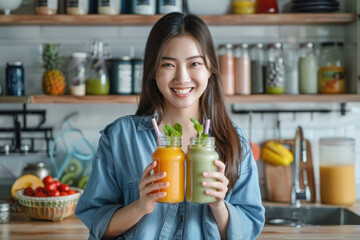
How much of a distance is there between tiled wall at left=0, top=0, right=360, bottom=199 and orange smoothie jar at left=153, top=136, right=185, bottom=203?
5.54 feet

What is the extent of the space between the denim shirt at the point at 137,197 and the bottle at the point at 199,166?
189 millimetres

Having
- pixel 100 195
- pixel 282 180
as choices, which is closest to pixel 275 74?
Answer: pixel 282 180

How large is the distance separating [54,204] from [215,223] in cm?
114

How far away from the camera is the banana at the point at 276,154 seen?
9.65 ft

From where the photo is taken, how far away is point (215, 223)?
156 cm

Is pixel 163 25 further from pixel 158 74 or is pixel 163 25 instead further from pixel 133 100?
pixel 133 100

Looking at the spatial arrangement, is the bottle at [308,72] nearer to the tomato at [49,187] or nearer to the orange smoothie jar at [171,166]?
the tomato at [49,187]

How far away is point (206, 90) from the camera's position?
1.73m

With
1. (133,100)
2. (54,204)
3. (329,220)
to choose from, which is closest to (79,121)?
(133,100)

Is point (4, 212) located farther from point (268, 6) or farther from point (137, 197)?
point (268, 6)

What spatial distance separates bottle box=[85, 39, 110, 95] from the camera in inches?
111

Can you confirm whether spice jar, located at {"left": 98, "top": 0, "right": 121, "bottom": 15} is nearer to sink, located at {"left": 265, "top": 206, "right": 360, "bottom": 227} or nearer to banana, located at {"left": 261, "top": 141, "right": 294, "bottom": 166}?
banana, located at {"left": 261, "top": 141, "right": 294, "bottom": 166}

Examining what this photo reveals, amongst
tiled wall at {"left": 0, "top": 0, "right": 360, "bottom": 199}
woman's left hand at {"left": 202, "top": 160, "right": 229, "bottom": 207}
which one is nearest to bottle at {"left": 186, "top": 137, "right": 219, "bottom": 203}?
woman's left hand at {"left": 202, "top": 160, "right": 229, "bottom": 207}

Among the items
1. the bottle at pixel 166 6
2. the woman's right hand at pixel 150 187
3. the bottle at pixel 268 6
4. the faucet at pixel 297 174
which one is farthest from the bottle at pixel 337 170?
the woman's right hand at pixel 150 187
